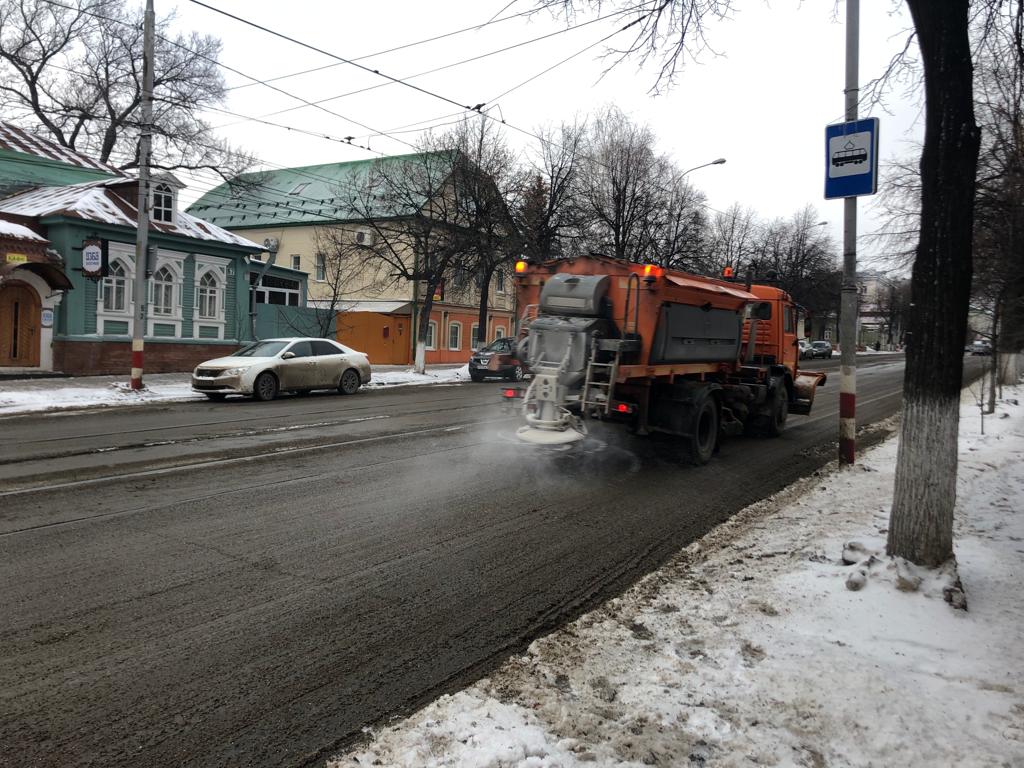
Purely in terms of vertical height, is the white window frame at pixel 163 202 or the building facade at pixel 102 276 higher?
the white window frame at pixel 163 202

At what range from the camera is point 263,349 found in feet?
57.7

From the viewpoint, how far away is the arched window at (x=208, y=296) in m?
26.1

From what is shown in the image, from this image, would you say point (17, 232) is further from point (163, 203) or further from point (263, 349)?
point (263, 349)

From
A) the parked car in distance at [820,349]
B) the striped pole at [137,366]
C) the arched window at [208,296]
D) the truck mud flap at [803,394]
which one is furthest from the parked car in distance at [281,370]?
the parked car in distance at [820,349]

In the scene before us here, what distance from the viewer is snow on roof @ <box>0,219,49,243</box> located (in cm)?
1994

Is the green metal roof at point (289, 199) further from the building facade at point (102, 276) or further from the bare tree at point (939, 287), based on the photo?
the bare tree at point (939, 287)

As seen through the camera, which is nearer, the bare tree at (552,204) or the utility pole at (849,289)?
the utility pole at (849,289)

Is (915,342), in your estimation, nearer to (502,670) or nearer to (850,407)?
(502,670)

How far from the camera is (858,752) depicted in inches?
111

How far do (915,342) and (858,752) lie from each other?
9.28ft

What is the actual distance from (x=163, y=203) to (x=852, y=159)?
24.5 metres

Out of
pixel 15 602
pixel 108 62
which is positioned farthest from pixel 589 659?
pixel 108 62

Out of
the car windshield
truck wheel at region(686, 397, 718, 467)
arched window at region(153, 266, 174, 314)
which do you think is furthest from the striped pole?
truck wheel at region(686, 397, 718, 467)

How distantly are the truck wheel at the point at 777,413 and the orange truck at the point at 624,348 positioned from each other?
1.77 metres
